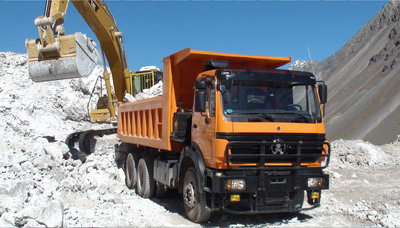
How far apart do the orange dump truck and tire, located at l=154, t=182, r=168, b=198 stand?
1.62m

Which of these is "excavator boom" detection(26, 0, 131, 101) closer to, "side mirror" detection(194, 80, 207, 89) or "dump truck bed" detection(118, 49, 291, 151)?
"dump truck bed" detection(118, 49, 291, 151)

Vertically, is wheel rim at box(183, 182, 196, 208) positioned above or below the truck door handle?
below

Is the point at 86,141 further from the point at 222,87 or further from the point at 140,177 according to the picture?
the point at 222,87

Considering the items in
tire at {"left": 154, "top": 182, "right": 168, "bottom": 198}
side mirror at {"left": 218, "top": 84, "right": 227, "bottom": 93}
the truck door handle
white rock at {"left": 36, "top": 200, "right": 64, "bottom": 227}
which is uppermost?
side mirror at {"left": 218, "top": 84, "right": 227, "bottom": 93}

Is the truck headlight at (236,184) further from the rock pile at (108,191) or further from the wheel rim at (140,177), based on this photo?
the wheel rim at (140,177)

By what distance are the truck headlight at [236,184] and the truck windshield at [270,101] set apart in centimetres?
89

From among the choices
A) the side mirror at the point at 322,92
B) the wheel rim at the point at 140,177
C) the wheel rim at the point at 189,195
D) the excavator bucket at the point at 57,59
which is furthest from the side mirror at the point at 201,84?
the excavator bucket at the point at 57,59

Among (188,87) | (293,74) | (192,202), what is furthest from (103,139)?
(293,74)

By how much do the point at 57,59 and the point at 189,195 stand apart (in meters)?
4.99

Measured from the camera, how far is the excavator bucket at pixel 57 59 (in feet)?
33.4

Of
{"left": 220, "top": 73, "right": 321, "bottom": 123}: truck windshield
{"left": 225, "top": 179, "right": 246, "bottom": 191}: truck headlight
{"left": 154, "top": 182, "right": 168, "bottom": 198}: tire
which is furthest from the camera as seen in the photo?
{"left": 154, "top": 182, "right": 168, "bottom": 198}: tire

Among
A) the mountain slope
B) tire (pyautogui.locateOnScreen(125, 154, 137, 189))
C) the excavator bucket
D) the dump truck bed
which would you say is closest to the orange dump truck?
the dump truck bed

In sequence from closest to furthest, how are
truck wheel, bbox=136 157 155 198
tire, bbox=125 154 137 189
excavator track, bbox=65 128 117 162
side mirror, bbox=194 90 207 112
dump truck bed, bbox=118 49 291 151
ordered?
side mirror, bbox=194 90 207 112
dump truck bed, bbox=118 49 291 151
truck wheel, bbox=136 157 155 198
tire, bbox=125 154 137 189
excavator track, bbox=65 128 117 162

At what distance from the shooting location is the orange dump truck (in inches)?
255
